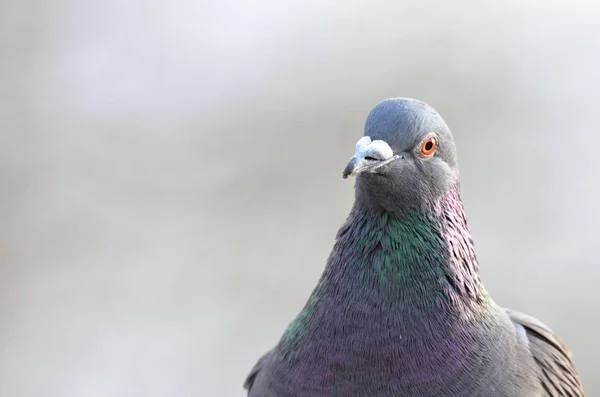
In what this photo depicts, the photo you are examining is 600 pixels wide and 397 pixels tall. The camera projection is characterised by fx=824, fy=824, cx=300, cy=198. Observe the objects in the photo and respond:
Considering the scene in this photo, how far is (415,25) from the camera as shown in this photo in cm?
916

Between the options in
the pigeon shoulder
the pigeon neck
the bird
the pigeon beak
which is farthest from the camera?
the pigeon shoulder

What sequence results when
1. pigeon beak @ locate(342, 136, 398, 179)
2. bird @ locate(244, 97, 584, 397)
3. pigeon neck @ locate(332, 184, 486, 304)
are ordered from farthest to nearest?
1. pigeon neck @ locate(332, 184, 486, 304)
2. bird @ locate(244, 97, 584, 397)
3. pigeon beak @ locate(342, 136, 398, 179)

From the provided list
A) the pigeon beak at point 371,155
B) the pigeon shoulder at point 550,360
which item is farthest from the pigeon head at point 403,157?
the pigeon shoulder at point 550,360

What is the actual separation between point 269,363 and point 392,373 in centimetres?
73

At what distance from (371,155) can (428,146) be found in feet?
1.26

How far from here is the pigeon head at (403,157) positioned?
3496mm

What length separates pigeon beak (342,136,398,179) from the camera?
3.30 meters

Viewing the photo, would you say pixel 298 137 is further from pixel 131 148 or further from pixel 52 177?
pixel 52 177

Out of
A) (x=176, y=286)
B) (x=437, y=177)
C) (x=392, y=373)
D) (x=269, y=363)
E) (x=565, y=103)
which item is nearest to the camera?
(x=392, y=373)

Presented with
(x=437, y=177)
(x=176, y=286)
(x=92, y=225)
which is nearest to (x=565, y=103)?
(x=176, y=286)

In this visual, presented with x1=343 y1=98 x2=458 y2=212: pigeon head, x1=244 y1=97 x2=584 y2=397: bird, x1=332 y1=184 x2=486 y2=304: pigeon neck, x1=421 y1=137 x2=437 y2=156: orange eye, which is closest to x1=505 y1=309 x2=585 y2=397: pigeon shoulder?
x1=244 y1=97 x2=584 y2=397: bird

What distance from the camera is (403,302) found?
3.55 metres

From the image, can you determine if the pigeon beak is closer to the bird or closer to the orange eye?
the bird

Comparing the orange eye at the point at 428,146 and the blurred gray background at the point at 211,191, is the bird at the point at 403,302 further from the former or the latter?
the blurred gray background at the point at 211,191
